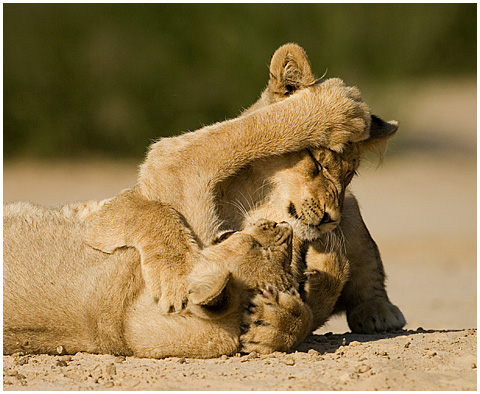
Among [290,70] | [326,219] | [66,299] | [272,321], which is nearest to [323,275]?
[326,219]

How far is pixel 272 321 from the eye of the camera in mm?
4422

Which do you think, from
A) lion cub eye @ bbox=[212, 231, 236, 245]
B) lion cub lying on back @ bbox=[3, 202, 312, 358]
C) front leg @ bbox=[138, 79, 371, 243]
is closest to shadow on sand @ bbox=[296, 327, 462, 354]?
lion cub lying on back @ bbox=[3, 202, 312, 358]

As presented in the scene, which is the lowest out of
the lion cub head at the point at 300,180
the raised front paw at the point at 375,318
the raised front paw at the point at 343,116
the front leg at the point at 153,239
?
the front leg at the point at 153,239

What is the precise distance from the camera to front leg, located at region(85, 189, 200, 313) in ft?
14.5

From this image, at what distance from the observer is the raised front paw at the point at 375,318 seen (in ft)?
18.5

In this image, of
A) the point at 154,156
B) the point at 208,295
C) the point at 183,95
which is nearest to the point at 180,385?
the point at 208,295

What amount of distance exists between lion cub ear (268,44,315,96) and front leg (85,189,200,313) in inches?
41.4

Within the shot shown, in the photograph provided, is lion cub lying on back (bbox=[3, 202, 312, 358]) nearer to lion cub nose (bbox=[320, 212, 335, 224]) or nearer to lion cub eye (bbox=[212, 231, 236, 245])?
lion cub eye (bbox=[212, 231, 236, 245])

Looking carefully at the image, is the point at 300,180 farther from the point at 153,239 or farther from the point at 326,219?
the point at 153,239

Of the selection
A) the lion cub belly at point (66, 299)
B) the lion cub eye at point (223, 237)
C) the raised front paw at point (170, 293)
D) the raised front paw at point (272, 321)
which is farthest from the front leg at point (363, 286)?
the lion cub belly at point (66, 299)

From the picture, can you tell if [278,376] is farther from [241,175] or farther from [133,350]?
[241,175]

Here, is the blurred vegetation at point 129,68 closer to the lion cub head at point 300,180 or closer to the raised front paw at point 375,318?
the raised front paw at point 375,318

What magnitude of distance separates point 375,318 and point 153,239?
1738 millimetres

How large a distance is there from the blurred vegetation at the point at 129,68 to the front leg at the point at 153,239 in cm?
1242
